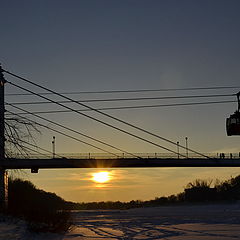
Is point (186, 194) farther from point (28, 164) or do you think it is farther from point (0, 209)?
point (0, 209)

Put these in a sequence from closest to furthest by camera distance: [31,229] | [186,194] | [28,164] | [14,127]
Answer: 1. [14,127]
2. [31,229]
3. [28,164]
4. [186,194]

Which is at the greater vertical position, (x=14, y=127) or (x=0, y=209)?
(x=14, y=127)

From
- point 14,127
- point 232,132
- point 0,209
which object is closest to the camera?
point 14,127

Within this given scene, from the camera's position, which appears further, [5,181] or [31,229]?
[5,181]

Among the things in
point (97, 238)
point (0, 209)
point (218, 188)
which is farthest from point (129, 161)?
point (218, 188)

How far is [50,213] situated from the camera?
26953 mm

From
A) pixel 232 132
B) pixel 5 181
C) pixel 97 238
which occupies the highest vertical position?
pixel 232 132

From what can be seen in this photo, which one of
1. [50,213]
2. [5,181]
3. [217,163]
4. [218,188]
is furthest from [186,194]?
[50,213]

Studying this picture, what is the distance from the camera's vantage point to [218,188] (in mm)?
152250

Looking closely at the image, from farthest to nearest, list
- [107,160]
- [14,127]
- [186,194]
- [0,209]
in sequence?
[186,194] < [107,160] < [0,209] < [14,127]

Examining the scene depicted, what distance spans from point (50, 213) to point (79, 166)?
155ft

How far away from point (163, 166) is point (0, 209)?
48181 mm

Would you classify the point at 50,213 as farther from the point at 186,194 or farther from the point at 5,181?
the point at 186,194

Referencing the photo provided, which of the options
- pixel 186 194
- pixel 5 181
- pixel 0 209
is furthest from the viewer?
pixel 186 194
